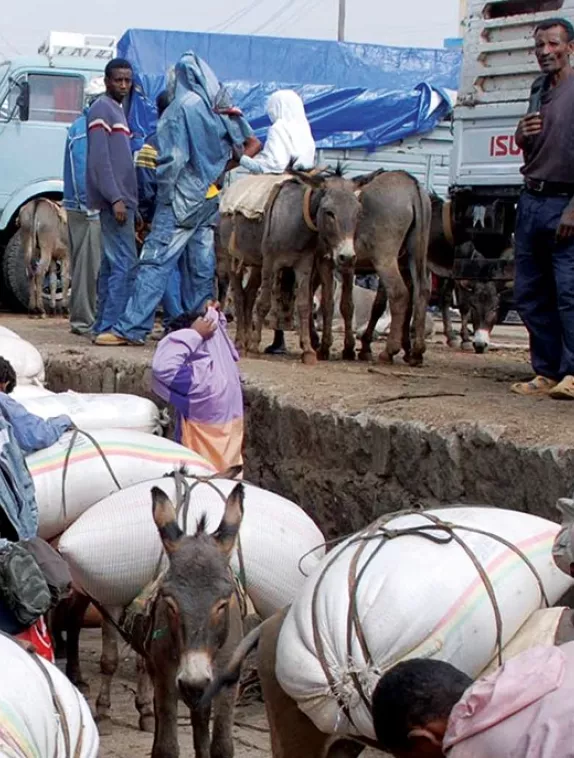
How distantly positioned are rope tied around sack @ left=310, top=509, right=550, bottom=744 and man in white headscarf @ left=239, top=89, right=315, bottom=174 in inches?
393

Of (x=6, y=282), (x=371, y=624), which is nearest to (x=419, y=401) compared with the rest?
(x=371, y=624)

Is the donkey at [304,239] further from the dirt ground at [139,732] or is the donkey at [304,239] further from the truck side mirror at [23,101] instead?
the truck side mirror at [23,101]

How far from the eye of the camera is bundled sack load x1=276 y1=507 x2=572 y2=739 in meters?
4.50

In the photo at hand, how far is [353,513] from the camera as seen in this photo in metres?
8.28

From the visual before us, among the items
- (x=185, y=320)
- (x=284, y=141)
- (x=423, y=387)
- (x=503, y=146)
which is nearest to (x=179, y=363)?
(x=185, y=320)

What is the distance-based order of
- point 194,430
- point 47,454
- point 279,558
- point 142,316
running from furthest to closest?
point 142,316, point 194,430, point 47,454, point 279,558

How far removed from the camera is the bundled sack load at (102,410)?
8.29 m

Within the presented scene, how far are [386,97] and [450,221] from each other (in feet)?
31.3

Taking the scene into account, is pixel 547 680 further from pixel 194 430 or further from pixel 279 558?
pixel 194 430

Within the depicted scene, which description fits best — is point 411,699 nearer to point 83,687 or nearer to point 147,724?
point 147,724

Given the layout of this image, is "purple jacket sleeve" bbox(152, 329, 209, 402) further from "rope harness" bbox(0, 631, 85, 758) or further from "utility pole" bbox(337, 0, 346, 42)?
"utility pole" bbox(337, 0, 346, 42)

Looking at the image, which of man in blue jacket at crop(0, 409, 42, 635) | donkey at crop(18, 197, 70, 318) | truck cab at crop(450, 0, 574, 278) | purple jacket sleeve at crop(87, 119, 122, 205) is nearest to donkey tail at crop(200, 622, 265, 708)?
man in blue jacket at crop(0, 409, 42, 635)

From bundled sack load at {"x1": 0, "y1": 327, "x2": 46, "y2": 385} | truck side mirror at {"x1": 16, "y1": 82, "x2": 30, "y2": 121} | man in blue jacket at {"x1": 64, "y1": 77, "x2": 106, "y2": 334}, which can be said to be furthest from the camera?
truck side mirror at {"x1": 16, "y1": 82, "x2": 30, "y2": 121}

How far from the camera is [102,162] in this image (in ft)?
40.7
